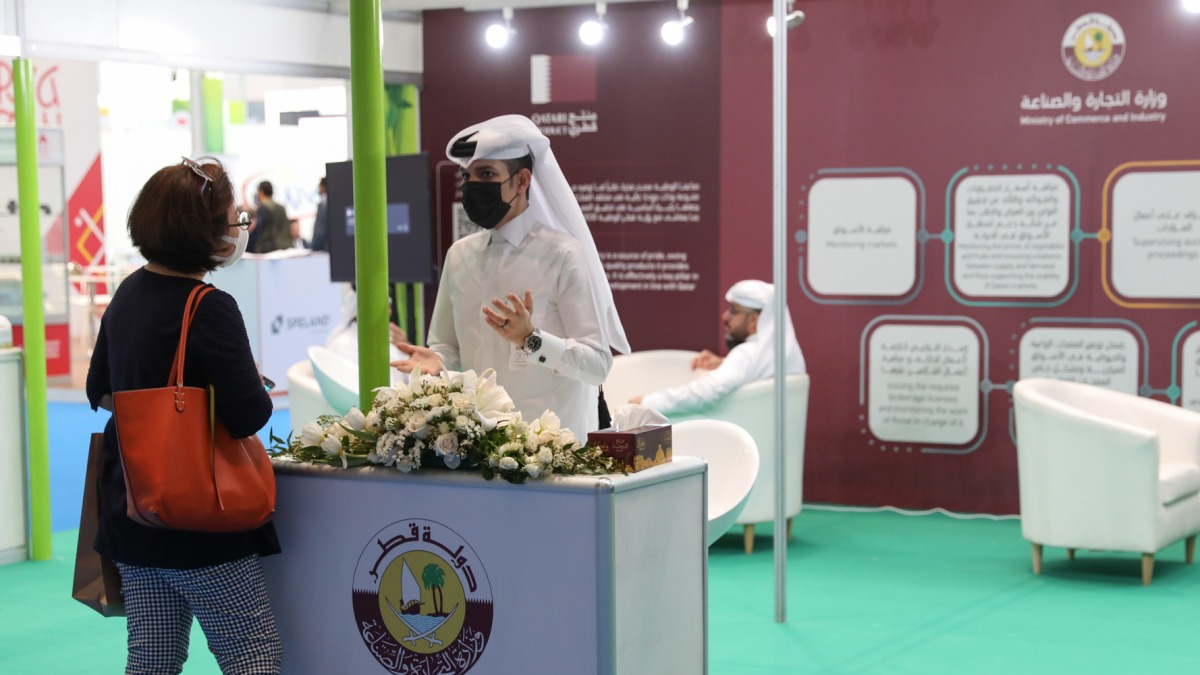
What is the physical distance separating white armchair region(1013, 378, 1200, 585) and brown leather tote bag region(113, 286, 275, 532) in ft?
14.0

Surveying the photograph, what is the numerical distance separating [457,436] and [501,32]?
5640 millimetres

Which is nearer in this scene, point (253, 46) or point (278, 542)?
point (278, 542)

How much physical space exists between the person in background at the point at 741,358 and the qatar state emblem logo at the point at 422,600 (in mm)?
3580

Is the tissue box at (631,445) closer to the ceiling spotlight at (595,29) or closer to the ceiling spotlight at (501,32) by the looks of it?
the ceiling spotlight at (595,29)

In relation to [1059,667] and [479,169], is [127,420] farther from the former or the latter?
[1059,667]

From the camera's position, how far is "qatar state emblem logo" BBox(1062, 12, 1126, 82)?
7160 mm

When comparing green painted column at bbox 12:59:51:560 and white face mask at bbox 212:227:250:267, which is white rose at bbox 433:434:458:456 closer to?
white face mask at bbox 212:227:250:267

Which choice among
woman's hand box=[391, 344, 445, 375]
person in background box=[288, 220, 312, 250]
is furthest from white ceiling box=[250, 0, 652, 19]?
person in background box=[288, 220, 312, 250]

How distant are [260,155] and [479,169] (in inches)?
567

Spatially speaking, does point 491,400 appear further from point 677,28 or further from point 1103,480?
point 677,28

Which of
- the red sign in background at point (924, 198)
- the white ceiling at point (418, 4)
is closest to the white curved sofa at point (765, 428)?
the red sign in background at point (924, 198)

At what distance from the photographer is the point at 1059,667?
4832 millimetres

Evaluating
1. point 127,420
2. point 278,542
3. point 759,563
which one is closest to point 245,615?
point 278,542

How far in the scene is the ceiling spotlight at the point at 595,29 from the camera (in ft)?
26.2
